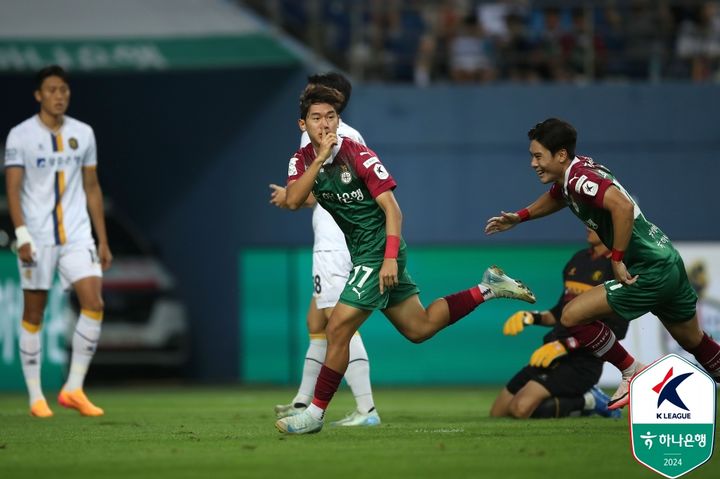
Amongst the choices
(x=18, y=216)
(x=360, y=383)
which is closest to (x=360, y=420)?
(x=360, y=383)

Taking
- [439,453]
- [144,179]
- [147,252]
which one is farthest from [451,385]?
[439,453]

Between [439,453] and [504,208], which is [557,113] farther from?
[439,453]

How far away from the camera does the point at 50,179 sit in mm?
11008

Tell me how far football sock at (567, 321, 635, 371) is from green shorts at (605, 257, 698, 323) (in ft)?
1.38

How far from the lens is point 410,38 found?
63.9 feet

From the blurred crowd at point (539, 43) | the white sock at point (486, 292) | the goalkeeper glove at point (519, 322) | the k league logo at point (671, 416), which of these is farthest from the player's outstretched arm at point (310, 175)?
the blurred crowd at point (539, 43)

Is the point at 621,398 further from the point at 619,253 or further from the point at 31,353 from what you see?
the point at 31,353

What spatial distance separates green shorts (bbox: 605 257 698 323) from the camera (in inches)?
349

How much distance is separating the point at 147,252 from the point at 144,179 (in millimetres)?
2071

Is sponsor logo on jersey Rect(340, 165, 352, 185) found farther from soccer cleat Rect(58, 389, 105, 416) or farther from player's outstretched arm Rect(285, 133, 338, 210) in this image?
soccer cleat Rect(58, 389, 105, 416)

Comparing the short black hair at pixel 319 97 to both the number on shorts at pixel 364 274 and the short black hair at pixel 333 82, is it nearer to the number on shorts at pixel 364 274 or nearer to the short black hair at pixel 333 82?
the short black hair at pixel 333 82

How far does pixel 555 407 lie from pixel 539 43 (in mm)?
9532

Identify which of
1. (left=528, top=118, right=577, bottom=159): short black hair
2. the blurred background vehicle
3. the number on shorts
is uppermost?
(left=528, top=118, right=577, bottom=159): short black hair

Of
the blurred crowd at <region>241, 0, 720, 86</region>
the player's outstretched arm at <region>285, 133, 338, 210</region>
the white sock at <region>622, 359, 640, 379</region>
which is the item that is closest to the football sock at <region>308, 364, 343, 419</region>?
the player's outstretched arm at <region>285, 133, 338, 210</region>
